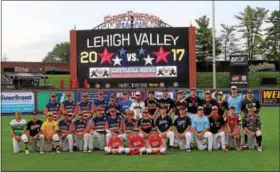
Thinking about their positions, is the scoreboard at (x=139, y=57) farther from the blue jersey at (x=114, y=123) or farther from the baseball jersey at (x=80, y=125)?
the baseball jersey at (x=80, y=125)

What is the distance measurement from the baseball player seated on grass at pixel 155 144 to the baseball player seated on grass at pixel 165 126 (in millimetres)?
666

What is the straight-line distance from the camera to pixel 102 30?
120ft

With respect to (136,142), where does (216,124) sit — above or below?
above

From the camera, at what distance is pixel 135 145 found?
13219mm

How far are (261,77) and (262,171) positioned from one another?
1731 inches

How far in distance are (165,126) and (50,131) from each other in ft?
11.2

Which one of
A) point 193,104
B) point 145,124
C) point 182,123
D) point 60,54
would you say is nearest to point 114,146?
point 145,124

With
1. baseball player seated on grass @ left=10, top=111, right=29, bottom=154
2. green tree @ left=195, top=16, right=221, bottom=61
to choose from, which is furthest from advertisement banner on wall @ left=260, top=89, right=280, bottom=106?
green tree @ left=195, top=16, right=221, bottom=61

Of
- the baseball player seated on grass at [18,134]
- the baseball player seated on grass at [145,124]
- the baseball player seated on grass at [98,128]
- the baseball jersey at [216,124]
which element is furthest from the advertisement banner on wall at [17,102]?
the baseball jersey at [216,124]

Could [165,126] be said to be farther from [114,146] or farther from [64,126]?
[64,126]

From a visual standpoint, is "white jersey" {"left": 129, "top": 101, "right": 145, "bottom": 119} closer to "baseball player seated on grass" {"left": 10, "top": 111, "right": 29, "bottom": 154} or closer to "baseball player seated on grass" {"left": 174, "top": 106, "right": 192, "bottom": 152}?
"baseball player seated on grass" {"left": 174, "top": 106, "right": 192, "bottom": 152}

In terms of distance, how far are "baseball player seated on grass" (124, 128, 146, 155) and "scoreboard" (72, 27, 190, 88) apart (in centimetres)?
2274

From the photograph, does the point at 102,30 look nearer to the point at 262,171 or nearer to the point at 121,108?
the point at 121,108

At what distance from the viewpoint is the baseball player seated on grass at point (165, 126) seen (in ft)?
45.9
